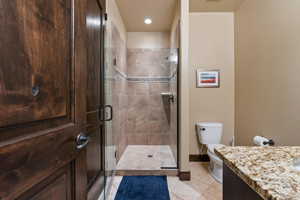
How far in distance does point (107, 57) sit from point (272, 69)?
6.37 ft

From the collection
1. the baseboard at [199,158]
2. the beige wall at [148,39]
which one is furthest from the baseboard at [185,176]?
the beige wall at [148,39]

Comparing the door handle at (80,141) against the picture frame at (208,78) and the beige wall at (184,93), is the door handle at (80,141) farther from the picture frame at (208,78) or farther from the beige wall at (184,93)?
the picture frame at (208,78)

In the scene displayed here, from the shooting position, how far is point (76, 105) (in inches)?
32.4

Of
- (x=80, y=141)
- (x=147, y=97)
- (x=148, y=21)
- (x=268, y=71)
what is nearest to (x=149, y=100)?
(x=147, y=97)

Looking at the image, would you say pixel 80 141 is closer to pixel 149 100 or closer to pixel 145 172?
pixel 145 172

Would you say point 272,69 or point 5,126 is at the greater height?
point 272,69

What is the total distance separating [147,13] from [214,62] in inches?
57.2

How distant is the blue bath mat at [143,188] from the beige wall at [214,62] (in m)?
0.95

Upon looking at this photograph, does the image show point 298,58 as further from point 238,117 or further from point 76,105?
point 76,105

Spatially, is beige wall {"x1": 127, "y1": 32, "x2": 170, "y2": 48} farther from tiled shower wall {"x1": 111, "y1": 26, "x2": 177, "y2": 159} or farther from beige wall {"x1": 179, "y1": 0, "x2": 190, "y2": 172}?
beige wall {"x1": 179, "y1": 0, "x2": 190, "y2": 172}

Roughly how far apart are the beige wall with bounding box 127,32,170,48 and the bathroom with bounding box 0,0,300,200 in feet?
0.07

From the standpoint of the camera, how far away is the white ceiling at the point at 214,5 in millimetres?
2436

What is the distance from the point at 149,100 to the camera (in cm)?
354

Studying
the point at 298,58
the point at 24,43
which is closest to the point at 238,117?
the point at 298,58
